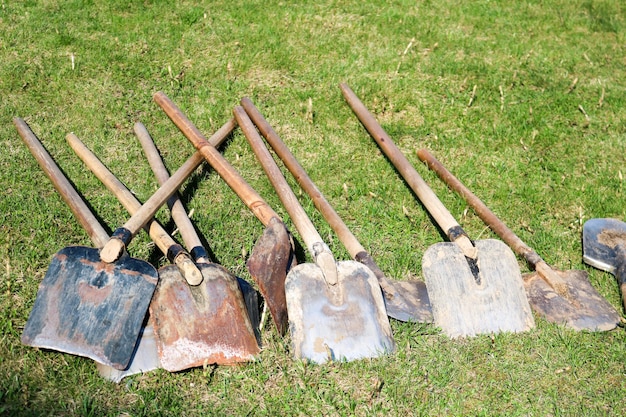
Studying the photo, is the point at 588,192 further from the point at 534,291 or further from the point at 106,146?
the point at 106,146

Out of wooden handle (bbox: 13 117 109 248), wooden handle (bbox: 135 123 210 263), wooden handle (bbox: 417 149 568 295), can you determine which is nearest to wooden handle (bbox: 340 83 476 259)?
wooden handle (bbox: 417 149 568 295)

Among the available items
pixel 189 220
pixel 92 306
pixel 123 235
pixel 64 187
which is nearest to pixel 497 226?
pixel 189 220

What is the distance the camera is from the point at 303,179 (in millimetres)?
4230

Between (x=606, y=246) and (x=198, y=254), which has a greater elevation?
(x=198, y=254)

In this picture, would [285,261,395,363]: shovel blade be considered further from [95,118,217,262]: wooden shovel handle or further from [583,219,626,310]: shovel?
[583,219,626,310]: shovel

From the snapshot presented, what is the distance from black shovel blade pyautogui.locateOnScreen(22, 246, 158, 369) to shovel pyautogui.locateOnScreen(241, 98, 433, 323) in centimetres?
121

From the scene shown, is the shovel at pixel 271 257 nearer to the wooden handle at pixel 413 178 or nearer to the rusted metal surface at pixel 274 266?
the rusted metal surface at pixel 274 266

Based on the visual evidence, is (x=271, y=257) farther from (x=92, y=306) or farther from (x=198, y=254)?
(x=92, y=306)

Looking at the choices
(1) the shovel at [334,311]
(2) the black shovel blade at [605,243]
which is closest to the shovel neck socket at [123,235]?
(1) the shovel at [334,311]

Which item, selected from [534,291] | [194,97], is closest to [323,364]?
[534,291]

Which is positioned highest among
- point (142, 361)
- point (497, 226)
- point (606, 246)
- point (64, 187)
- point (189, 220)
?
point (64, 187)

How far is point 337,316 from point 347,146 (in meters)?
2.01

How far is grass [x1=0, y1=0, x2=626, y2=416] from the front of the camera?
299 cm

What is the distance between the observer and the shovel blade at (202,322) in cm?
298
